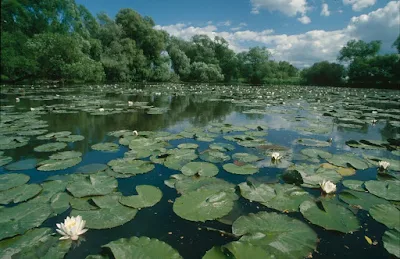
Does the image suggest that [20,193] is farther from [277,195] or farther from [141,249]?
[277,195]

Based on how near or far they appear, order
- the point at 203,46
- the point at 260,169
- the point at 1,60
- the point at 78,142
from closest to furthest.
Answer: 1. the point at 260,169
2. the point at 78,142
3. the point at 1,60
4. the point at 203,46

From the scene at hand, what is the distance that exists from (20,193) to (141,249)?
1.15m

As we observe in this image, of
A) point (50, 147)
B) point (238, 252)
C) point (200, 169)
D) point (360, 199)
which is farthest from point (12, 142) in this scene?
point (360, 199)

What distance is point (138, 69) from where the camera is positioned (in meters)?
23.2

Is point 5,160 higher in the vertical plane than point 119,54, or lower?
lower

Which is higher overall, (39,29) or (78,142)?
(39,29)

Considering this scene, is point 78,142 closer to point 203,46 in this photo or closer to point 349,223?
point 349,223

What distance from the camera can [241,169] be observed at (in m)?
2.13

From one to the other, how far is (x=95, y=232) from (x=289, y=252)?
1.07m

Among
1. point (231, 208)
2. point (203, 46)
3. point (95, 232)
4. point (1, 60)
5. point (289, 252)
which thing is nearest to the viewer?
point (289, 252)

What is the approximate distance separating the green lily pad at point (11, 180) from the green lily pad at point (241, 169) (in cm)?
170

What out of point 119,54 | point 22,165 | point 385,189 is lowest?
point 22,165

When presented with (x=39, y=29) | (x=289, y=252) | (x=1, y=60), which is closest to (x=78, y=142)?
(x=289, y=252)

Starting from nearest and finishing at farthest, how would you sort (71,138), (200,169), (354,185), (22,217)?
(22,217), (354,185), (200,169), (71,138)
